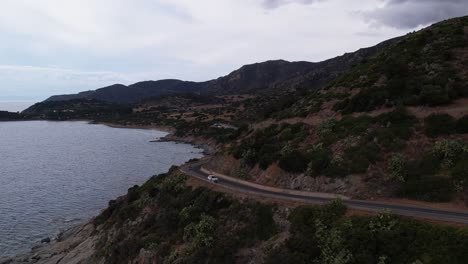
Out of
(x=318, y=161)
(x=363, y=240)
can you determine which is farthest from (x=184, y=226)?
(x=363, y=240)

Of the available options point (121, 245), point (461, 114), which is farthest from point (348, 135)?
point (121, 245)

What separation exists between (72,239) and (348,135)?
1180 inches

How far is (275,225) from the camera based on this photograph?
2534cm

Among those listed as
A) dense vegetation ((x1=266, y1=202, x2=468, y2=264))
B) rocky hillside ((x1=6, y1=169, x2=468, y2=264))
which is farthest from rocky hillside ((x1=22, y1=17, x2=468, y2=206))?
rocky hillside ((x1=6, y1=169, x2=468, y2=264))

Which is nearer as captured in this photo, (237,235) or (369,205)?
(369,205)

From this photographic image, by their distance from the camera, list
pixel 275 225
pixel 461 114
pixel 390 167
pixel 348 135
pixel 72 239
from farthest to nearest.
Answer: pixel 72 239 → pixel 348 135 → pixel 461 114 → pixel 390 167 → pixel 275 225

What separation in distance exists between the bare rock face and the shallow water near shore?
2362 millimetres

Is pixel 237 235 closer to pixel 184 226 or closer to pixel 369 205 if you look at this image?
pixel 184 226

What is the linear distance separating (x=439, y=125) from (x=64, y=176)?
216 feet

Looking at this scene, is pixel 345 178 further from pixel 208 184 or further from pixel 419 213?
pixel 208 184

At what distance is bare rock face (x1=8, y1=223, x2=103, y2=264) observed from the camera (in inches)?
1399

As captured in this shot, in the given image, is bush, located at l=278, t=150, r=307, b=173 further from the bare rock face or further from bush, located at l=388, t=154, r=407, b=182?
the bare rock face

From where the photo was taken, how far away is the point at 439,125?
30.2m

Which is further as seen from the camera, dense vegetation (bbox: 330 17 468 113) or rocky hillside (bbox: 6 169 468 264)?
dense vegetation (bbox: 330 17 468 113)
